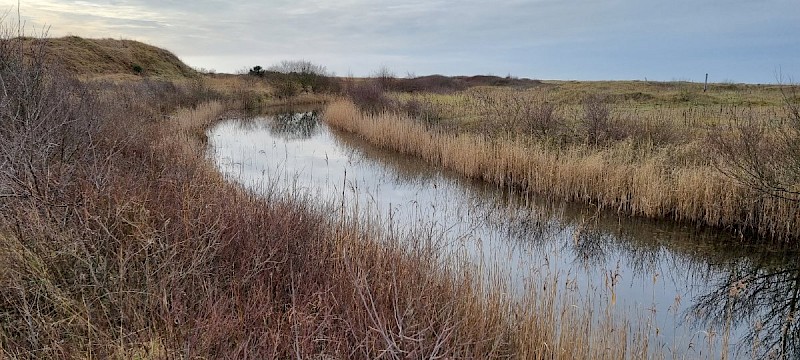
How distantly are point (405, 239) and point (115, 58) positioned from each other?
36369mm

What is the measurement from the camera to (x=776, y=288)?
5367mm

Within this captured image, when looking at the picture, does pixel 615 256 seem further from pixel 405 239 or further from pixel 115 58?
pixel 115 58

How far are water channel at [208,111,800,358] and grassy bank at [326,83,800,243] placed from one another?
331 millimetres

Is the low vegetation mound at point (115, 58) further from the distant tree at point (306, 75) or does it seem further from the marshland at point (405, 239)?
the marshland at point (405, 239)

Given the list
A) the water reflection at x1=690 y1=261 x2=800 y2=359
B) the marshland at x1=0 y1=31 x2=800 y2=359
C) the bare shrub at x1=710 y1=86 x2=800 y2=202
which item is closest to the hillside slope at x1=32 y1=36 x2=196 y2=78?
the marshland at x1=0 y1=31 x2=800 y2=359

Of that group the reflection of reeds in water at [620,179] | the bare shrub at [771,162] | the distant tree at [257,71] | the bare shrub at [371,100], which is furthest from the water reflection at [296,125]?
the distant tree at [257,71]

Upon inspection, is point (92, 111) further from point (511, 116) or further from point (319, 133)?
point (319, 133)

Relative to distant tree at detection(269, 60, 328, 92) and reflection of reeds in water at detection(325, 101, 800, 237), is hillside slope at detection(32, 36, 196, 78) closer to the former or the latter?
distant tree at detection(269, 60, 328, 92)

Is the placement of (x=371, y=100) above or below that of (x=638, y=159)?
above

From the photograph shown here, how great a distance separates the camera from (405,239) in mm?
4766

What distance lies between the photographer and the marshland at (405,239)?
281 cm

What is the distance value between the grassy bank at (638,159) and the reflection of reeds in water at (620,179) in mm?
16

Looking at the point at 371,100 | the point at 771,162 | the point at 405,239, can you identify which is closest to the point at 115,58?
the point at 371,100

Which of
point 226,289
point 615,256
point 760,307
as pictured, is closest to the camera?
point 226,289
